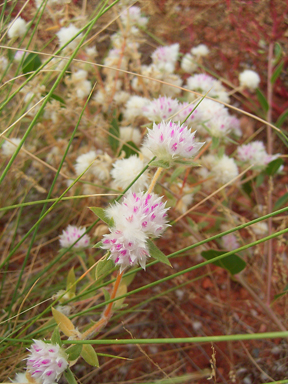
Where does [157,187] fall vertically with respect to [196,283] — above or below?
above

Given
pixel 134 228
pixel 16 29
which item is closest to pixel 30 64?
pixel 16 29

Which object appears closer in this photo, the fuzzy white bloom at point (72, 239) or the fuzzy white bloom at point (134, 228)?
the fuzzy white bloom at point (134, 228)

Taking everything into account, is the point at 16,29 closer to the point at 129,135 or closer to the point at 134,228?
the point at 129,135

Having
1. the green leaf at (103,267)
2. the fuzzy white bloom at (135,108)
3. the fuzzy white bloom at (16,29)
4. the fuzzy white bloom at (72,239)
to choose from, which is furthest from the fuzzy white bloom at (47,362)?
the fuzzy white bloom at (16,29)

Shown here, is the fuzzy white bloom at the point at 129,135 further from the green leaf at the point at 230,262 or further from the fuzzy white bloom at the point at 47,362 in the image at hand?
the fuzzy white bloom at the point at 47,362

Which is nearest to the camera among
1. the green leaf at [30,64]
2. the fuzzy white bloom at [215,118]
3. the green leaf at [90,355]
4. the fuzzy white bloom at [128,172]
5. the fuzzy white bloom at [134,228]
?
the fuzzy white bloom at [134,228]

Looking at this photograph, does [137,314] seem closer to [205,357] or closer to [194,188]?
[205,357]

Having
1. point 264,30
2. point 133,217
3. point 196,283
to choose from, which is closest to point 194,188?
point 196,283
